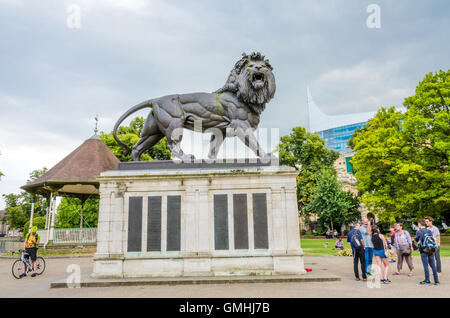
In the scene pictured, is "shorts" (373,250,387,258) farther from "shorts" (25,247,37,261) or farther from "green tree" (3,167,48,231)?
"green tree" (3,167,48,231)

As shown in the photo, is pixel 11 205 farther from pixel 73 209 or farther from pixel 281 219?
pixel 281 219

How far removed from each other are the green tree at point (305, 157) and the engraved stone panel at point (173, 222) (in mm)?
33538

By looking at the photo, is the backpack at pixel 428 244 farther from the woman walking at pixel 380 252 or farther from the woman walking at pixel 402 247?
the woman walking at pixel 402 247

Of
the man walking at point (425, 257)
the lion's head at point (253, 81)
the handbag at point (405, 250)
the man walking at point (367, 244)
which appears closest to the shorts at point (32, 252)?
the lion's head at point (253, 81)

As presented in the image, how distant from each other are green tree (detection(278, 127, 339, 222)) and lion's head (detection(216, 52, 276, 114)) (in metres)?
32.2

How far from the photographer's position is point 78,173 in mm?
23016

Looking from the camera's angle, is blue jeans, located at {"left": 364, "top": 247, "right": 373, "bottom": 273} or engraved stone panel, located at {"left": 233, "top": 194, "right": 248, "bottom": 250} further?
engraved stone panel, located at {"left": 233, "top": 194, "right": 248, "bottom": 250}

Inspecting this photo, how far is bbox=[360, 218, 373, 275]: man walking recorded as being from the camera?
9.27 meters

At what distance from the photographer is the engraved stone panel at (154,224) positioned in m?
9.53

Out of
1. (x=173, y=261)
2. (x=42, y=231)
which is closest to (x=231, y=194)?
(x=173, y=261)

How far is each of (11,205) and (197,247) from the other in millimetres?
60781

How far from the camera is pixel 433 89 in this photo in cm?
2311

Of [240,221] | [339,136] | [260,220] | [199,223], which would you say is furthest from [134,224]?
[339,136]

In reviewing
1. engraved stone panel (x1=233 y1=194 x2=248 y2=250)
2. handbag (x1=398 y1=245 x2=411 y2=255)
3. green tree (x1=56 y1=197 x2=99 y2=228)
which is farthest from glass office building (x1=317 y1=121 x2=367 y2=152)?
engraved stone panel (x1=233 y1=194 x2=248 y2=250)
